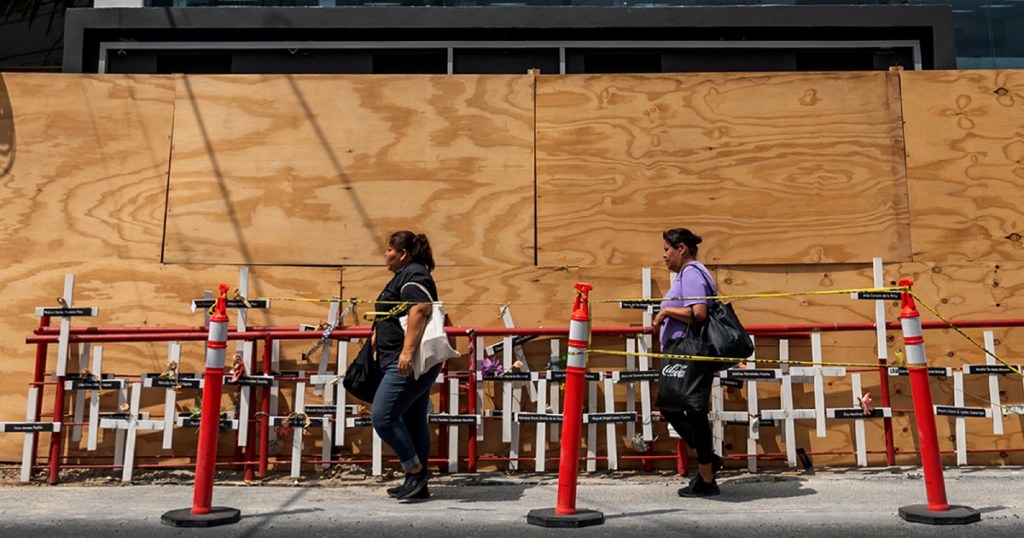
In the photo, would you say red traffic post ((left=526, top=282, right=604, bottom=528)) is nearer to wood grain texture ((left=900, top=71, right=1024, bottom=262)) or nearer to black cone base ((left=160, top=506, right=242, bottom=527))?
black cone base ((left=160, top=506, right=242, bottom=527))

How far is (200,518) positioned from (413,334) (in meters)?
1.61

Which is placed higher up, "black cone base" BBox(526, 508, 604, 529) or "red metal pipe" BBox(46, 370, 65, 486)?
"red metal pipe" BBox(46, 370, 65, 486)

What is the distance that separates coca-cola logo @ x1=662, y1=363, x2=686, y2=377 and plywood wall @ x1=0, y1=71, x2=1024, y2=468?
4.99 feet

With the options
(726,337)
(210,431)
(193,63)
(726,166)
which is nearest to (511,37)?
(726,166)

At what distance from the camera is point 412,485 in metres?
5.84

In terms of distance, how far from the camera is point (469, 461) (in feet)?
23.0

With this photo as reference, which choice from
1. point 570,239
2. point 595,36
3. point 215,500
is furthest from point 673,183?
point 215,500

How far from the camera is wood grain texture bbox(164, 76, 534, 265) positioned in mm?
7672

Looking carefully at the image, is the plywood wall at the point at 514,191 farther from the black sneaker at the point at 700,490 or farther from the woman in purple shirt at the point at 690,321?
the black sneaker at the point at 700,490

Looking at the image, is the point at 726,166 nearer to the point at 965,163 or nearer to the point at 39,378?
the point at 965,163

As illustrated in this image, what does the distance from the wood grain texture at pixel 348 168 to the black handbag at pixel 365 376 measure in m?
1.72

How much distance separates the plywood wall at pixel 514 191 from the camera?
7.52m

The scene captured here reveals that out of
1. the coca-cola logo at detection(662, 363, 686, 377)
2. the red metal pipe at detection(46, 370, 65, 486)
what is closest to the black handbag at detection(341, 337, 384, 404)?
the coca-cola logo at detection(662, 363, 686, 377)

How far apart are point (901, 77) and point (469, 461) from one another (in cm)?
490
